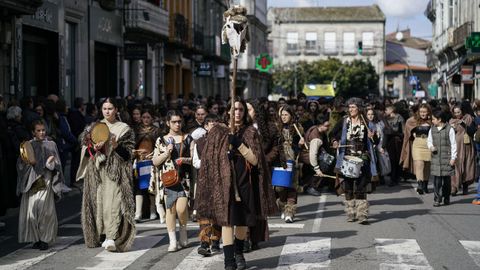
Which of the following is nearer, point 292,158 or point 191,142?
point 191,142

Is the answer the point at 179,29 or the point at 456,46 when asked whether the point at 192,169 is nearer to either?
the point at 179,29

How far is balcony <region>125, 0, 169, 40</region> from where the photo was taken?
2920 cm

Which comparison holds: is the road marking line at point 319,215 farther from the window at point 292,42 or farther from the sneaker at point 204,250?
the window at point 292,42

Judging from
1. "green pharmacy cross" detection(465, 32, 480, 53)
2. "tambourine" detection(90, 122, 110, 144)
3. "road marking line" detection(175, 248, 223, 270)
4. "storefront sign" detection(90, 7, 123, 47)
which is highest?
"storefront sign" detection(90, 7, 123, 47)

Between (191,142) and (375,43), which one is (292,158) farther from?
(375,43)

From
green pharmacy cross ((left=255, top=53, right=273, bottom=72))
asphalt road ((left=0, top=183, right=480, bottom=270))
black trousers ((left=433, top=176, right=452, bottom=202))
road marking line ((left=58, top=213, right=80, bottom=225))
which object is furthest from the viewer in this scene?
green pharmacy cross ((left=255, top=53, right=273, bottom=72))

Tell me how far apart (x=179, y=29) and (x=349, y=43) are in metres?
67.0

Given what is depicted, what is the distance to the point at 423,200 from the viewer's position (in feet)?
49.1

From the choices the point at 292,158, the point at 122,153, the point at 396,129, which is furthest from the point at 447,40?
the point at 122,153

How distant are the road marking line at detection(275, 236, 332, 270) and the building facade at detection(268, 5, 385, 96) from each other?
8889cm

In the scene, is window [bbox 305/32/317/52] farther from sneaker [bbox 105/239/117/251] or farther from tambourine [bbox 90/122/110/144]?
sneaker [bbox 105/239/117/251]

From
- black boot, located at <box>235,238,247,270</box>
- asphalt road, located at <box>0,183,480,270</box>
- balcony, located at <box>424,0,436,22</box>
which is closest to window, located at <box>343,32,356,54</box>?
balcony, located at <box>424,0,436,22</box>

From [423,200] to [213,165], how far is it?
769 cm

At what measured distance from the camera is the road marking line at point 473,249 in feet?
30.3
